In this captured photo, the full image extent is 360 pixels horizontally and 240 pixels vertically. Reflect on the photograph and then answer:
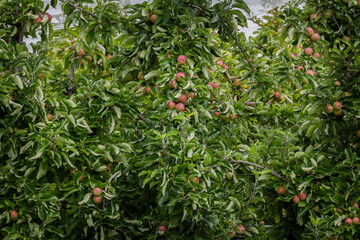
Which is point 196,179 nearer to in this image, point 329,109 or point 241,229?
point 241,229

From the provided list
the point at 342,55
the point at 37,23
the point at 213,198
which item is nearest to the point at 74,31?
the point at 37,23

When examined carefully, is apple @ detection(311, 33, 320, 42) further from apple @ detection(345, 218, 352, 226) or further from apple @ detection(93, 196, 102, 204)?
apple @ detection(93, 196, 102, 204)

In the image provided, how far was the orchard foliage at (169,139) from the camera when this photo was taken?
207cm

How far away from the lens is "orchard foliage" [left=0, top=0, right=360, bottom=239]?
207 cm

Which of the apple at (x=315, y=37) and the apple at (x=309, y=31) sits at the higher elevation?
the apple at (x=309, y=31)

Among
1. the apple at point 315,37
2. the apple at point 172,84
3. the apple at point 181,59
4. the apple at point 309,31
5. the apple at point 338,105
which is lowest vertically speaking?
the apple at point 338,105

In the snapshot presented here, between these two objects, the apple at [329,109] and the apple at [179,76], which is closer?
the apple at [179,76]

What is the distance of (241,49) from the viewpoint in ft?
8.82

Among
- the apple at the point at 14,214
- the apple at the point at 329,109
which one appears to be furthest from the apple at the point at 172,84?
the apple at the point at 14,214

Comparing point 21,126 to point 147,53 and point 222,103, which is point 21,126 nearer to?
point 147,53

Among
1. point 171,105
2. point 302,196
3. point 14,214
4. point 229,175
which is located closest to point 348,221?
point 302,196

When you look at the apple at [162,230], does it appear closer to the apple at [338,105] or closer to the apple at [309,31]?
the apple at [338,105]

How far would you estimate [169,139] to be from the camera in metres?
2.00

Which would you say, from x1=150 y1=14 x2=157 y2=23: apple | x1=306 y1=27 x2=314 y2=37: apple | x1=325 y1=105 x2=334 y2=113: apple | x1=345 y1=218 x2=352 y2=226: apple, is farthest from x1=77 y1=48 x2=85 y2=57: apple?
x1=345 y1=218 x2=352 y2=226: apple
